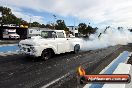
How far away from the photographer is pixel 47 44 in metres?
13.1

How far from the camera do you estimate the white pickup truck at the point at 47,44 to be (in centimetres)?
1238

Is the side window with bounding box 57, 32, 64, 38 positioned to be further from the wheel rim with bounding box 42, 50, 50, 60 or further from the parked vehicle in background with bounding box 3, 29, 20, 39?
the parked vehicle in background with bounding box 3, 29, 20, 39

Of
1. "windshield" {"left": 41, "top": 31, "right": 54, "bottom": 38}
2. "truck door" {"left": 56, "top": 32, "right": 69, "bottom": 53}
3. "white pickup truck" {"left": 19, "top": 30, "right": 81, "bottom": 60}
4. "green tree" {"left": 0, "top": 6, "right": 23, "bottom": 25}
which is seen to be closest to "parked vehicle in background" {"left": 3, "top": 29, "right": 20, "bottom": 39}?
"green tree" {"left": 0, "top": 6, "right": 23, "bottom": 25}

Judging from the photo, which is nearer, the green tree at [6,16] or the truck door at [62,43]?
the truck door at [62,43]

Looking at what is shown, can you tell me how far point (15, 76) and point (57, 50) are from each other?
5.58 metres

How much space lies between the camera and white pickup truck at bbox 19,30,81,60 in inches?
488

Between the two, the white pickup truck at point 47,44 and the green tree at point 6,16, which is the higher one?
the green tree at point 6,16

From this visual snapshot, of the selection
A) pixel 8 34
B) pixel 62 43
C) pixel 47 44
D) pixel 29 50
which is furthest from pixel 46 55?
pixel 8 34

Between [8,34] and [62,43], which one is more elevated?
[62,43]

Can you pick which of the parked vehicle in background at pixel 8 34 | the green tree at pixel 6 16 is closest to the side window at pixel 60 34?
the parked vehicle in background at pixel 8 34

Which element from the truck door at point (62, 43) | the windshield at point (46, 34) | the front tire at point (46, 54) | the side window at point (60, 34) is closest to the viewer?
the front tire at point (46, 54)

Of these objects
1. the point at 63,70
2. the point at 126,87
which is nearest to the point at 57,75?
the point at 63,70

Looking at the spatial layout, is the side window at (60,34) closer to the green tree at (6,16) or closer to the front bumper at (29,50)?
the front bumper at (29,50)

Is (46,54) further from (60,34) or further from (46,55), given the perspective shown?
(60,34)
